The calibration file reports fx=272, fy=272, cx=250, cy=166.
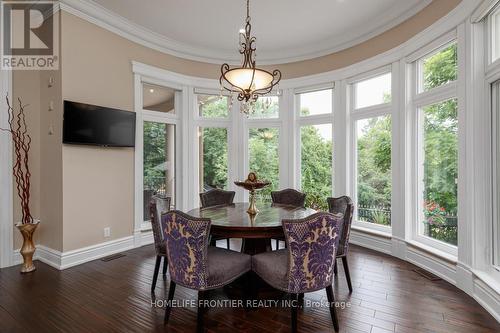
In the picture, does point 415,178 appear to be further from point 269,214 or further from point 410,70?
point 269,214

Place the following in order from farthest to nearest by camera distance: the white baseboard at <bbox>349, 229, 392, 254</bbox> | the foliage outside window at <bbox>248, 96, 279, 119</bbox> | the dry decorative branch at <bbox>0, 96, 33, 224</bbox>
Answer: the foliage outside window at <bbox>248, 96, 279, 119</bbox> → the white baseboard at <bbox>349, 229, 392, 254</bbox> → the dry decorative branch at <bbox>0, 96, 33, 224</bbox>

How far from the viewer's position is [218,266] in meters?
2.28

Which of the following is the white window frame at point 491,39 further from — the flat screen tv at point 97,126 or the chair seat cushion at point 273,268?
the flat screen tv at point 97,126

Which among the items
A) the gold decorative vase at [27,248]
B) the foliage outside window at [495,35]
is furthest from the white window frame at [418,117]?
the gold decorative vase at [27,248]

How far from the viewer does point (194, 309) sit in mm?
2508

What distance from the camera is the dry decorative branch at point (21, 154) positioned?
11.3 feet

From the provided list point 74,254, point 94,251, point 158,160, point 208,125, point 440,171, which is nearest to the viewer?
point 440,171

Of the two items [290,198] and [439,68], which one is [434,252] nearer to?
[290,198]

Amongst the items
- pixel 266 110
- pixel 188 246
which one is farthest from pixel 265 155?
pixel 188 246

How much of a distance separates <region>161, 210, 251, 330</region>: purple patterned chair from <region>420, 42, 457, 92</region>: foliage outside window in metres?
3.27

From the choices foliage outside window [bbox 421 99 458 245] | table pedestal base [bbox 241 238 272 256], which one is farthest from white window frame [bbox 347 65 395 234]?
table pedestal base [bbox 241 238 272 256]

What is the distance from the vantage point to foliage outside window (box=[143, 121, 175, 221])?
15.2ft

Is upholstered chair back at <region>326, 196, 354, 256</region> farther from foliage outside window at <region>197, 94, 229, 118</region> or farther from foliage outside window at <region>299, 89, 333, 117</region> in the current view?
foliage outside window at <region>197, 94, 229, 118</region>

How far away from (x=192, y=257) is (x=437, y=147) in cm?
323
